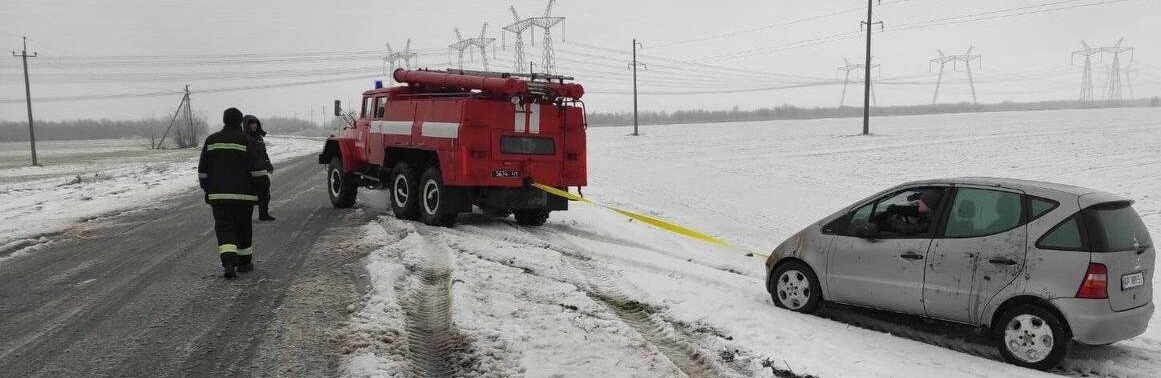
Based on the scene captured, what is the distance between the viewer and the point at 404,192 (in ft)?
37.5

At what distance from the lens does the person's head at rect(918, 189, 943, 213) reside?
5469 millimetres

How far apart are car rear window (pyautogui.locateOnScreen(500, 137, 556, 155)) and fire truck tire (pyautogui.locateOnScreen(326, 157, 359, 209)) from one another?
419 centimetres

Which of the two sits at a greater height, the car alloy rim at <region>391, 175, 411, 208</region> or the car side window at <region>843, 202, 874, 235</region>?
the car side window at <region>843, 202, 874, 235</region>

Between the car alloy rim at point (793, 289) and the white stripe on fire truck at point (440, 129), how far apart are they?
5.31 meters

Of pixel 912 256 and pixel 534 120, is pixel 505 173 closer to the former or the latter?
pixel 534 120

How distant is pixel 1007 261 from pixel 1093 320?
1.98 ft

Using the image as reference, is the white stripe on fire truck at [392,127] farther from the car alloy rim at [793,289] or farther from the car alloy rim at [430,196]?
the car alloy rim at [793,289]

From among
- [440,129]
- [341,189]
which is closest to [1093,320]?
[440,129]

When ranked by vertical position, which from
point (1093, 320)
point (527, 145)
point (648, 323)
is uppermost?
point (527, 145)

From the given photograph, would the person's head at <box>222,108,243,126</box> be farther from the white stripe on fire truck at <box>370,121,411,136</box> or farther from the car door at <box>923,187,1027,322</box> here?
the car door at <box>923,187,1027,322</box>

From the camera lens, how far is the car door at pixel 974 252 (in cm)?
495

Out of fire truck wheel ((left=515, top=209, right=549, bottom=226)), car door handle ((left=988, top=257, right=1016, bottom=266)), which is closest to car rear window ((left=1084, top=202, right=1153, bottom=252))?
car door handle ((left=988, top=257, right=1016, bottom=266))

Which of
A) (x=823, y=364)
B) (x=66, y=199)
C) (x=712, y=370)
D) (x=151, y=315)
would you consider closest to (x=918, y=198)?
(x=823, y=364)

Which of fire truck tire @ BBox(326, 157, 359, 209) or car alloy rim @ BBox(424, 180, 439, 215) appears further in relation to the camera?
fire truck tire @ BBox(326, 157, 359, 209)
